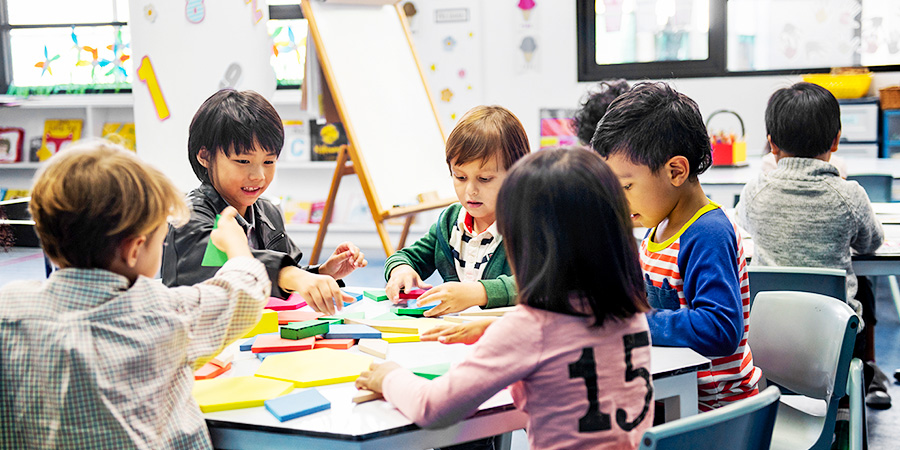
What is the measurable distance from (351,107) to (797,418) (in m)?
2.73

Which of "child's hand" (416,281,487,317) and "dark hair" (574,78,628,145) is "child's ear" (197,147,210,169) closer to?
"child's hand" (416,281,487,317)

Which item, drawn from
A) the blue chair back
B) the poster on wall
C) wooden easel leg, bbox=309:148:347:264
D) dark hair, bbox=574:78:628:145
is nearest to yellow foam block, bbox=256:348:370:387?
dark hair, bbox=574:78:628:145

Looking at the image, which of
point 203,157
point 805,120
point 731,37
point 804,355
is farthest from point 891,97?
point 203,157

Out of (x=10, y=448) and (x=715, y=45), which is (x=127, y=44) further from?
(x=10, y=448)

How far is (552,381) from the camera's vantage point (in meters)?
0.99

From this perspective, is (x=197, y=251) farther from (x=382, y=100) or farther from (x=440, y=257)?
(x=382, y=100)

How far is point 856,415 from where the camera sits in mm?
1504

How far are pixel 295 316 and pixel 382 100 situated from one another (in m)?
2.62

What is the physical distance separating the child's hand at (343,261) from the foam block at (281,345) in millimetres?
335

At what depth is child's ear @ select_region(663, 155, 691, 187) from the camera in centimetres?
144

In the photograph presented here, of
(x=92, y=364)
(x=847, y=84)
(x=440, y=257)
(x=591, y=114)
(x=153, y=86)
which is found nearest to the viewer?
(x=92, y=364)

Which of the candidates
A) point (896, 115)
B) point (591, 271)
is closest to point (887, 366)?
point (896, 115)

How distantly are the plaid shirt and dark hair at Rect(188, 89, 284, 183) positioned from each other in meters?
0.75

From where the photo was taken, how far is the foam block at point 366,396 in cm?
108
